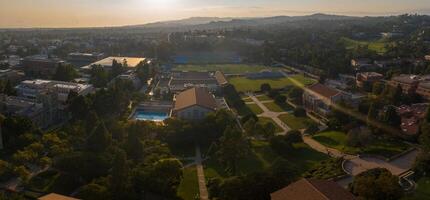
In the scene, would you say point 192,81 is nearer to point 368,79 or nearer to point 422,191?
point 368,79

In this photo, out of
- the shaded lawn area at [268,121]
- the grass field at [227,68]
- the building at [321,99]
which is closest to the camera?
the shaded lawn area at [268,121]

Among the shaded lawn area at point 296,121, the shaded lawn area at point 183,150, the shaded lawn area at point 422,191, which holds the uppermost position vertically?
the shaded lawn area at point 183,150

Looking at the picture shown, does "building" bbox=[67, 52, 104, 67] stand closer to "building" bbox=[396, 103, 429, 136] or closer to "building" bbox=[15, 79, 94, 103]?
"building" bbox=[15, 79, 94, 103]

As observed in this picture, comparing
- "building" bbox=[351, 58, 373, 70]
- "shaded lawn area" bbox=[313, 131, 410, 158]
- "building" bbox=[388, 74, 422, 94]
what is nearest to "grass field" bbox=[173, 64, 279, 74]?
"building" bbox=[351, 58, 373, 70]

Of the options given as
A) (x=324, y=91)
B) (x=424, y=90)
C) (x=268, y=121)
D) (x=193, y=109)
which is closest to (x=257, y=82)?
(x=324, y=91)

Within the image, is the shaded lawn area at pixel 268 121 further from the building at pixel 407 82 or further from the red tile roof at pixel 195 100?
the building at pixel 407 82

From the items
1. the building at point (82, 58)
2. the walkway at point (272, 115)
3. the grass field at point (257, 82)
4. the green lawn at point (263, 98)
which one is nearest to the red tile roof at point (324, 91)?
the walkway at point (272, 115)
